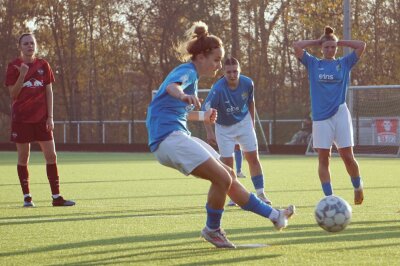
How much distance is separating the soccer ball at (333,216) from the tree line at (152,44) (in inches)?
1058

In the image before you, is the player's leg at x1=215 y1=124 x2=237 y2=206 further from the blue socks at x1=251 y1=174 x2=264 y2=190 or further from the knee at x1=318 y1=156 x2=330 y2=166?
the knee at x1=318 y1=156 x2=330 y2=166

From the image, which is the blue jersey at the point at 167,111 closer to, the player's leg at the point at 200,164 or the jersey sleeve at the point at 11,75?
the player's leg at the point at 200,164

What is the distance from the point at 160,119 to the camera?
6914mm

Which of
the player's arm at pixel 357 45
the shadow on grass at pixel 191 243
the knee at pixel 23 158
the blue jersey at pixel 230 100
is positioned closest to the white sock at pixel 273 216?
the shadow on grass at pixel 191 243

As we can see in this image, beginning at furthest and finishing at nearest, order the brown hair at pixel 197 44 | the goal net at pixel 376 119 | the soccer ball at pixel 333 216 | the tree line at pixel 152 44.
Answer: the tree line at pixel 152 44, the goal net at pixel 376 119, the soccer ball at pixel 333 216, the brown hair at pixel 197 44

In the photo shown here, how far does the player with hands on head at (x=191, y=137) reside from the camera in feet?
22.5

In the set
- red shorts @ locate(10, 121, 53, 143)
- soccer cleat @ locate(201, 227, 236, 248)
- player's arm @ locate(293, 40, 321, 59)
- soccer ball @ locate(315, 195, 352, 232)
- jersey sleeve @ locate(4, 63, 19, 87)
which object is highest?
player's arm @ locate(293, 40, 321, 59)

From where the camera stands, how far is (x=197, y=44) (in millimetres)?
7086

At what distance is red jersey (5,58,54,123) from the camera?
430 inches

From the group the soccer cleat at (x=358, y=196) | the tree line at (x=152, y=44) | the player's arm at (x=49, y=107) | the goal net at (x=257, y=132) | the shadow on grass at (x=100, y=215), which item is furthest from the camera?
the tree line at (x=152, y=44)

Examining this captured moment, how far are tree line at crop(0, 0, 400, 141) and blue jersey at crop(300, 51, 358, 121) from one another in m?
23.6

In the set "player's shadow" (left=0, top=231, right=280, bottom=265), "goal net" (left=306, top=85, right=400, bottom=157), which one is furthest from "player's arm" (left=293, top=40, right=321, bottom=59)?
"goal net" (left=306, top=85, right=400, bottom=157)

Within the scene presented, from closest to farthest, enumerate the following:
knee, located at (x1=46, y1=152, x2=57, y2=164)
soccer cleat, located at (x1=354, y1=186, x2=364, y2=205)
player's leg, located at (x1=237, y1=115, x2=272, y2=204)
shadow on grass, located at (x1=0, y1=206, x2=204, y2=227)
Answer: shadow on grass, located at (x1=0, y1=206, x2=204, y2=227) → soccer cleat, located at (x1=354, y1=186, x2=364, y2=205) → knee, located at (x1=46, y1=152, x2=57, y2=164) → player's leg, located at (x1=237, y1=115, x2=272, y2=204)

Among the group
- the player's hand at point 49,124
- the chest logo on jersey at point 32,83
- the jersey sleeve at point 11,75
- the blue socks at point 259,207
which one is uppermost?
the jersey sleeve at point 11,75
